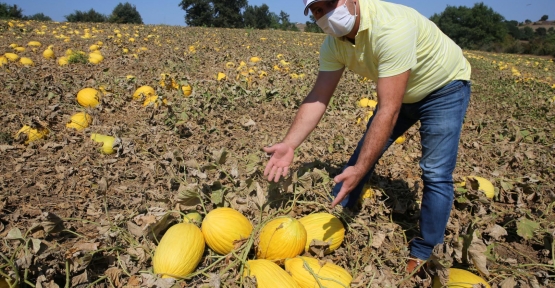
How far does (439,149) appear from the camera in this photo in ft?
8.54

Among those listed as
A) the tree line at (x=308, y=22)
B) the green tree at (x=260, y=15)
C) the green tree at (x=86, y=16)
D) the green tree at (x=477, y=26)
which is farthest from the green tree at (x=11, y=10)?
the green tree at (x=477, y=26)

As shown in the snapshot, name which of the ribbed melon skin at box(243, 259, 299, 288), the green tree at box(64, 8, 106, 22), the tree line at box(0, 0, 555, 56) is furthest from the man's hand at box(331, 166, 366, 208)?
the green tree at box(64, 8, 106, 22)

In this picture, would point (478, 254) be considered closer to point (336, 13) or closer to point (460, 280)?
point (460, 280)

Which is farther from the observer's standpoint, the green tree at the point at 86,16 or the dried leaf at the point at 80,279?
the green tree at the point at 86,16

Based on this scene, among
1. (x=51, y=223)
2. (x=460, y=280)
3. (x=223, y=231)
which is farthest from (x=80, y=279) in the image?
(x=460, y=280)

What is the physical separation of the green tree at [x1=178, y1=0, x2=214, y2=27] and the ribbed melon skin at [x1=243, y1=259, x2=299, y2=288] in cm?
5758

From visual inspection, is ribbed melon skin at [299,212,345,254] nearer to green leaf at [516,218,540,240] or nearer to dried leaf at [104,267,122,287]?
dried leaf at [104,267,122,287]

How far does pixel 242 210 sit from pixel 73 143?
9.05ft

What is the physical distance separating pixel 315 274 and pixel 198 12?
199 feet

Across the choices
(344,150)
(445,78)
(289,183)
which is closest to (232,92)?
(344,150)

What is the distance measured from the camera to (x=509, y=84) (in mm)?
11141

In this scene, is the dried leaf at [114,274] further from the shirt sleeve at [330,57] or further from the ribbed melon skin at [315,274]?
the shirt sleeve at [330,57]

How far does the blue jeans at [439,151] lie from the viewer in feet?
8.55

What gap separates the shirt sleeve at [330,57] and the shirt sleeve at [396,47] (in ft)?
1.86
